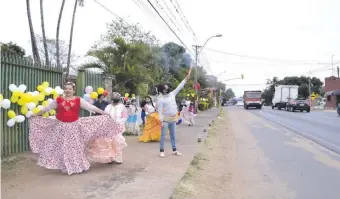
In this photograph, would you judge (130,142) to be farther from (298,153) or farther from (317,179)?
(317,179)

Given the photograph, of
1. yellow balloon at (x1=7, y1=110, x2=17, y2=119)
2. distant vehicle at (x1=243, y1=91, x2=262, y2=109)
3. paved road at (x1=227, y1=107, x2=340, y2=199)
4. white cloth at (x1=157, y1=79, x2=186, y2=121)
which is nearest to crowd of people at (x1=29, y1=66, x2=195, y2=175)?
yellow balloon at (x1=7, y1=110, x2=17, y2=119)

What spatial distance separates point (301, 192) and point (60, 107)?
13.6ft

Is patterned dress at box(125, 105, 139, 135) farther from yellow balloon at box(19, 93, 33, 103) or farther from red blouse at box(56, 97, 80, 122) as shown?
red blouse at box(56, 97, 80, 122)

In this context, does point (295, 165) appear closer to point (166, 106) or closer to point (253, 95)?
point (166, 106)

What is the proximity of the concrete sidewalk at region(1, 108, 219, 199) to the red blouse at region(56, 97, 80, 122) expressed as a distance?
3.17ft

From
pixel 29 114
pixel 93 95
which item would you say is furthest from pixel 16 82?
pixel 93 95

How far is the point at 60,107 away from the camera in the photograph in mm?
6402

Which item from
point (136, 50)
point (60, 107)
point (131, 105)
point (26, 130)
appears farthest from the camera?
point (136, 50)

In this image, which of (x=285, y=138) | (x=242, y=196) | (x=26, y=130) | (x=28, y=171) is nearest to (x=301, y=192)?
(x=242, y=196)

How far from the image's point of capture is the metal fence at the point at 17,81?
750cm

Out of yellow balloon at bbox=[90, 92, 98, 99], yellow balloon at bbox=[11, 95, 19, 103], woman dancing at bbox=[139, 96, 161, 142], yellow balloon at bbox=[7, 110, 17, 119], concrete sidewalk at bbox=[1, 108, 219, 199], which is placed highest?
yellow balloon at bbox=[90, 92, 98, 99]

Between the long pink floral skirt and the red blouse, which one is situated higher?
the red blouse

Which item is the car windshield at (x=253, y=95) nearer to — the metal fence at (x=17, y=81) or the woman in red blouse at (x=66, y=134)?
the metal fence at (x=17, y=81)

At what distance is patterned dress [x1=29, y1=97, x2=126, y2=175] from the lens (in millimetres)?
6414
